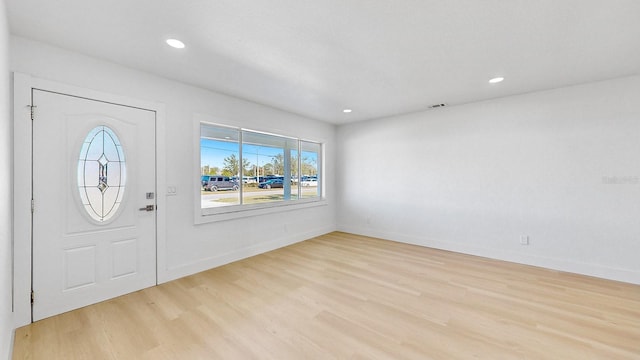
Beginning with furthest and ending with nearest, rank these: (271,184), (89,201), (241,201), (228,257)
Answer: (271,184), (241,201), (228,257), (89,201)

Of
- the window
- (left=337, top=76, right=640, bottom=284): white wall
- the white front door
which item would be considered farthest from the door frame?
(left=337, top=76, right=640, bottom=284): white wall

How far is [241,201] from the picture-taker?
13.3 feet

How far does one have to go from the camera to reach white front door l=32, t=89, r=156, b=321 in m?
2.32

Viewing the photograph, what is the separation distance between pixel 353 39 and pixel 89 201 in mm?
3158

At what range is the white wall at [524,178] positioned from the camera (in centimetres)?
316

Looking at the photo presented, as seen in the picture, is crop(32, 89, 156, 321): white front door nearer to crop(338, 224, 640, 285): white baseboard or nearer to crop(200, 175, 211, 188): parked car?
crop(200, 175, 211, 188): parked car

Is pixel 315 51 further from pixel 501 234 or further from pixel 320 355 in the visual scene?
pixel 501 234

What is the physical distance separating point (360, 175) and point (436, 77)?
9.21ft

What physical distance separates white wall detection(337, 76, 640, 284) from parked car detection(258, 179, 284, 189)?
201 centimetres

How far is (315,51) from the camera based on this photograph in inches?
97.4

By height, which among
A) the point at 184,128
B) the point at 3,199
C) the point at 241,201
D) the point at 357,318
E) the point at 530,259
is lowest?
the point at 357,318

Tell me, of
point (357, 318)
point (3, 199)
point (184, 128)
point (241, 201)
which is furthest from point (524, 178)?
point (3, 199)

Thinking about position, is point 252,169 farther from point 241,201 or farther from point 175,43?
point 175,43

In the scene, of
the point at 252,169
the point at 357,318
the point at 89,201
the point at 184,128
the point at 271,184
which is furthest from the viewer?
the point at 271,184
